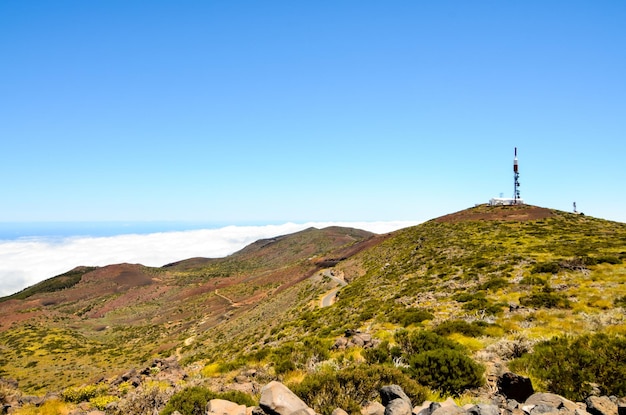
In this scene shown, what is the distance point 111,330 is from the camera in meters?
75.1

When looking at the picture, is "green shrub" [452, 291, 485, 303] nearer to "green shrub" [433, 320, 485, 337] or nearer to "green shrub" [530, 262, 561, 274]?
"green shrub" [433, 320, 485, 337]

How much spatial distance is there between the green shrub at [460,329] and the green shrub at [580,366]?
4703mm

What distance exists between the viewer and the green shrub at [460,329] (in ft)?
51.5

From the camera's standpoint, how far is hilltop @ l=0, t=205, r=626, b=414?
13305mm

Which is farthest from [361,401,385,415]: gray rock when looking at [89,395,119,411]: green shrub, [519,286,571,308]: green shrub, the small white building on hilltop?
the small white building on hilltop

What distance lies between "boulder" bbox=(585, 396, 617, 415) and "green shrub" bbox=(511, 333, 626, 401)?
5.44 ft

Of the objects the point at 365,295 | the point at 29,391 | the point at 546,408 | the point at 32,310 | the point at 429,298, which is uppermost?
the point at 546,408

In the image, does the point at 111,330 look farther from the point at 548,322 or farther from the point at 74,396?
the point at 548,322

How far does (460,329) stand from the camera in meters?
16.3

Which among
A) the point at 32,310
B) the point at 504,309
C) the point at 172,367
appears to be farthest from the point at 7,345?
the point at 504,309

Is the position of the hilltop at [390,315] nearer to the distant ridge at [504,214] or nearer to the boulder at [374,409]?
the distant ridge at [504,214]

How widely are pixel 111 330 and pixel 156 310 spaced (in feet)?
40.7

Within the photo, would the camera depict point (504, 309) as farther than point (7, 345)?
No

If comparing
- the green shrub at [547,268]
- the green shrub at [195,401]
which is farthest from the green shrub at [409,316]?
the green shrub at [195,401]
